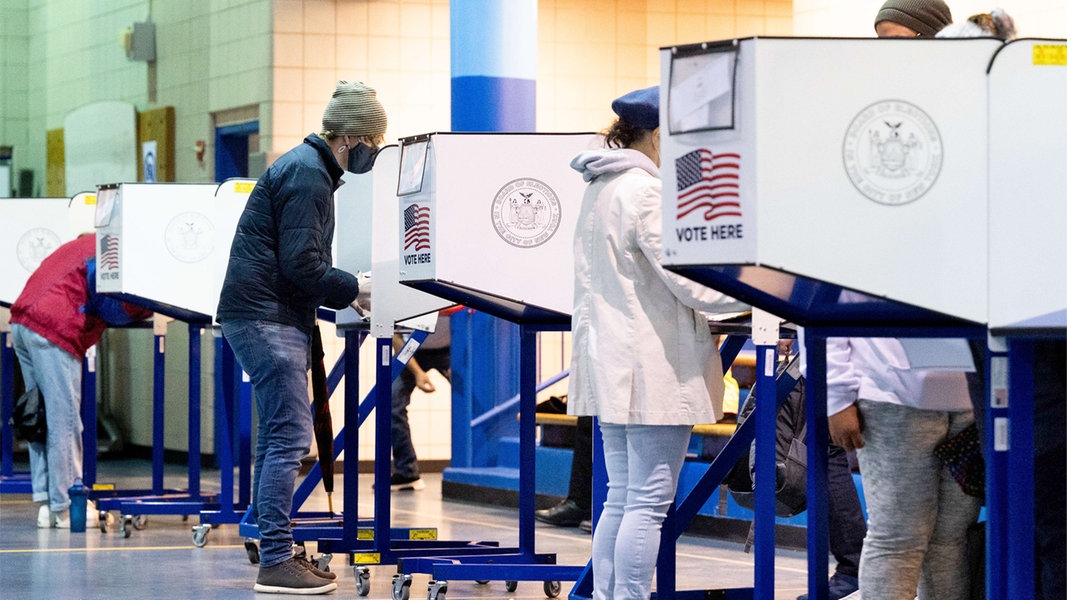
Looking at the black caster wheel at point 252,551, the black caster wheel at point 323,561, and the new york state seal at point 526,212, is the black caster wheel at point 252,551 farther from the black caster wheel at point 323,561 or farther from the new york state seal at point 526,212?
the new york state seal at point 526,212

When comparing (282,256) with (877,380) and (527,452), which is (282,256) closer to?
(527,452)

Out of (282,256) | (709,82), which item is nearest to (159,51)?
(282,256)

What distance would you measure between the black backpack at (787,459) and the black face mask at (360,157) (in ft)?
5.51

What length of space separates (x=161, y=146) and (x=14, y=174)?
6.31ft

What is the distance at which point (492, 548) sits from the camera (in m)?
5.90

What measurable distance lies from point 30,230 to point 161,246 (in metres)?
2.06

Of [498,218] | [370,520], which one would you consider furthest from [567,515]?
[498,218]

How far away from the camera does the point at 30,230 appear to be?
30.0 ft

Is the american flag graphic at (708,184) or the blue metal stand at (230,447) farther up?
the american flag graphic at (708,184)

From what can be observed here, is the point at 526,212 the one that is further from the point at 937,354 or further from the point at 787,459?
the point at 937,354

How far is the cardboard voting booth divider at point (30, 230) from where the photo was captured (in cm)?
909

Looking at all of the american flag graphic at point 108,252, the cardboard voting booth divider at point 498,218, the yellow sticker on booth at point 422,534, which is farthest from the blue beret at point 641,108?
the american flag graphic at point 108,252

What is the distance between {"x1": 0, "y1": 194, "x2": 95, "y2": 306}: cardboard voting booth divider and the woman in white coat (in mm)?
5585

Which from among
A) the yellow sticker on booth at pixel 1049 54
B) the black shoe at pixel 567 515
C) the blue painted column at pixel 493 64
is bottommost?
the black shoe at pixel 567 515
